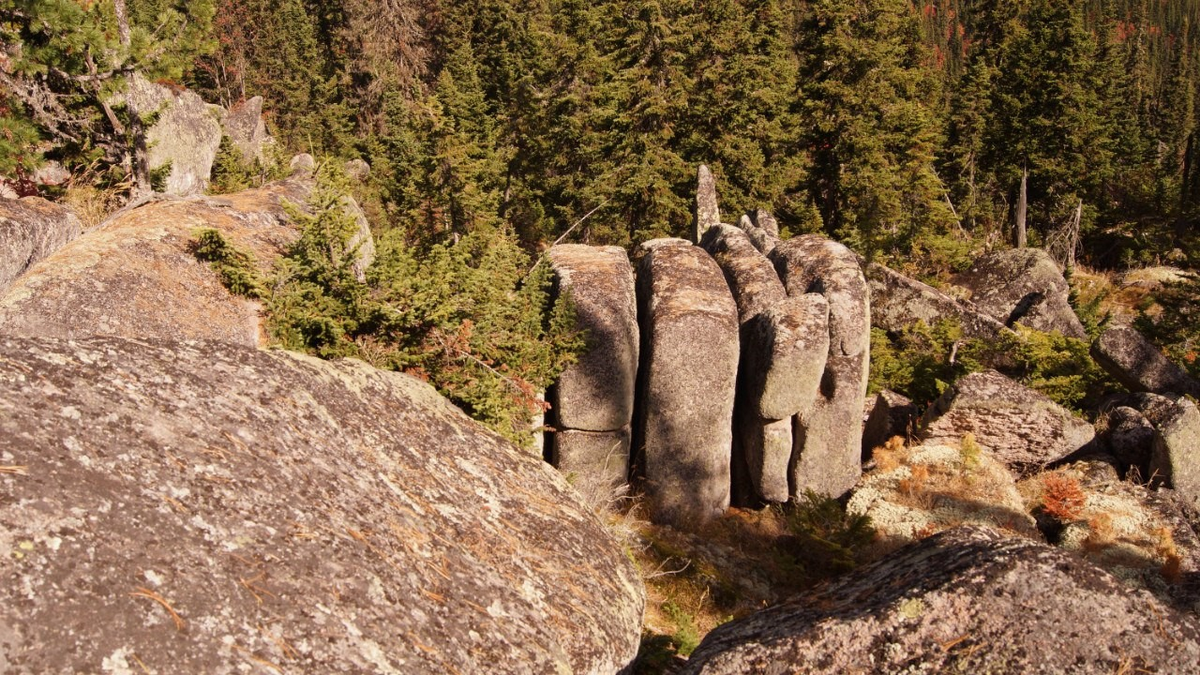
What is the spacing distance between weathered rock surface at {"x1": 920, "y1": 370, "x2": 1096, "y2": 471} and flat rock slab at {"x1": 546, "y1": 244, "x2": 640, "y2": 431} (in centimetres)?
676

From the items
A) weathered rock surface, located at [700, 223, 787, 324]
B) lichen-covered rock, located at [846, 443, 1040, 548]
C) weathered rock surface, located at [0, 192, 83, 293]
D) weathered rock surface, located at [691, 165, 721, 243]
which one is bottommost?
lichen-covered rock, located at [846, 443, 1040, 548]

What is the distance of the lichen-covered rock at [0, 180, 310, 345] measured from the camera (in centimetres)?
720

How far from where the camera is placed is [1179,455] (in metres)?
15.0

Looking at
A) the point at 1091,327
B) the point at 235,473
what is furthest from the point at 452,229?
the point at 235,473

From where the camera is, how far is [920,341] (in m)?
21.0

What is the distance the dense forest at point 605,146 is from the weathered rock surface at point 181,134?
1.73 ft

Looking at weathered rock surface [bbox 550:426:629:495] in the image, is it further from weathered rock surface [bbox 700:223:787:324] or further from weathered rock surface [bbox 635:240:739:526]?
weathered rock surface [bbox 700:223:787:324]

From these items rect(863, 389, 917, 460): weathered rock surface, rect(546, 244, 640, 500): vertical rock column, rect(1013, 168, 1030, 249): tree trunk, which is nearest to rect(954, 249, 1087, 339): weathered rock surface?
rect(863, 389, 917, 460): weathered rock surface

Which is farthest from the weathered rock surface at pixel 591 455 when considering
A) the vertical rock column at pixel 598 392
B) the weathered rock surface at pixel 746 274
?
the weathered rock surface at pixel 746 274

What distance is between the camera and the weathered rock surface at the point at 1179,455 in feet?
49.1

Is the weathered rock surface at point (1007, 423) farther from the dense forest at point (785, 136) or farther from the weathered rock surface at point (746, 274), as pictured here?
the dense forest at point (785, 136)

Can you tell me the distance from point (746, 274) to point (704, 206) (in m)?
9.95

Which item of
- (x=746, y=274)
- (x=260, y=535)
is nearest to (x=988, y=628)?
(x=260, y=535)

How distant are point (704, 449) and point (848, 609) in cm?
1001
